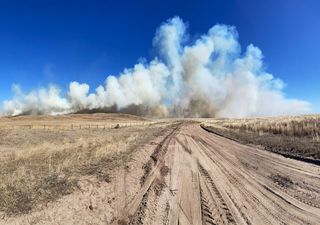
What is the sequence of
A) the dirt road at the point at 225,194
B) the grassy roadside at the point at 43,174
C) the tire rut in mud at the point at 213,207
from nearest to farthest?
the tire rut in mud at the point at 213,207 → the dirt road at the point at 225,194 → the grassy roadside at the point at 43,174

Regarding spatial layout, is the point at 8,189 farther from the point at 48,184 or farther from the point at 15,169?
the point at 15,169

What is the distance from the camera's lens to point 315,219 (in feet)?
22.0

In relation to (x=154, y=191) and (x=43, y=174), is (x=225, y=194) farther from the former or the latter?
(x=43, y=174)

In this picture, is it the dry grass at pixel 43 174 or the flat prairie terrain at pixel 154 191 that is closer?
the flat prairie terrain at pixel 154 191

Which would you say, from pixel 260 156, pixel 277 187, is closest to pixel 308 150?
pixel 260 156

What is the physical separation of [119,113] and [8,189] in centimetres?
14822

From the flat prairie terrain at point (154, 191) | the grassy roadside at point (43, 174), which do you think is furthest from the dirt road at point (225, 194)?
the grassy roadside at point (43, 174)

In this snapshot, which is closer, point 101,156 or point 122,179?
point 122,179

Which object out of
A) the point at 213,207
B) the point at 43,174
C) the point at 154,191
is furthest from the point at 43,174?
the point at 213,207

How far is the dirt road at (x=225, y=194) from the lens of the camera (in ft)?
22.4

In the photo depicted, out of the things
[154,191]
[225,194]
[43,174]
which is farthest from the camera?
[43,174]

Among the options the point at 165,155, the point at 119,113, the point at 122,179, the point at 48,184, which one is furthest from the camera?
the point at 119,113

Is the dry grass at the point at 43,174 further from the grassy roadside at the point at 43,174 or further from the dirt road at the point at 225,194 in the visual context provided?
the dirt road at the point at 225,194

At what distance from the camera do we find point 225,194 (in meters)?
8.59
